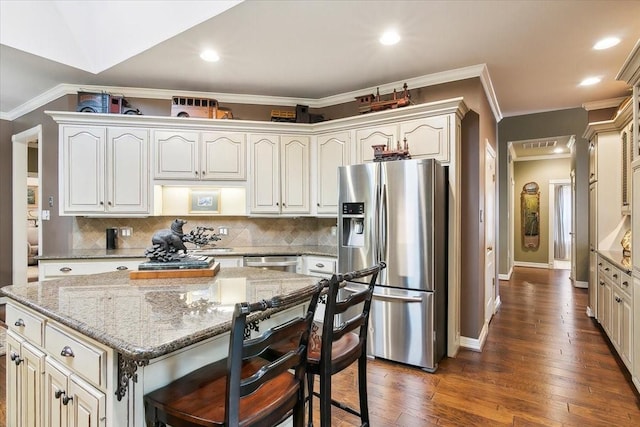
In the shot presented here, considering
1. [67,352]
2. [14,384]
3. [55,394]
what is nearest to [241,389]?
[67,352]

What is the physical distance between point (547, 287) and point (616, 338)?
3417 millimetres

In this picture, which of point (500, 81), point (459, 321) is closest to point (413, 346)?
point (459, 321)

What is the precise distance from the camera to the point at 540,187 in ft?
28.1

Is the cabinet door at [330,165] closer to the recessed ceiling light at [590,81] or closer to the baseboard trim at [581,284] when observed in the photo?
the recessed ceiling light at [590,81]

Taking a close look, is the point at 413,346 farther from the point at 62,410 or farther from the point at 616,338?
the point at 62,410

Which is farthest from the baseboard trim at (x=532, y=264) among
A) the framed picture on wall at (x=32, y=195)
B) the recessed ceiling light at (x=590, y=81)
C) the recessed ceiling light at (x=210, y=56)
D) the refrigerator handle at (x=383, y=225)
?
the framed picture on wall at (x=32, y=195)

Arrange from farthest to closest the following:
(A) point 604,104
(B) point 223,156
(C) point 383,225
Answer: (A) point 604,104 < (B) point 223,156 < (C) point 383,225

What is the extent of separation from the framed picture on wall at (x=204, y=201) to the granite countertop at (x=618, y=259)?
4.05 metres

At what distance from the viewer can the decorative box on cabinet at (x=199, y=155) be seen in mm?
3818

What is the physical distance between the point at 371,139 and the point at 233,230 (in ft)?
6.71

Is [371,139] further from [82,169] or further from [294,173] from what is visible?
[82,169]

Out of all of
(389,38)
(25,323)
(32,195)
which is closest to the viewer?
(25,323)

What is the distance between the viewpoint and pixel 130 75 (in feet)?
11.8

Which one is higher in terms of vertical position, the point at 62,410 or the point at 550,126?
the point at 550,126
